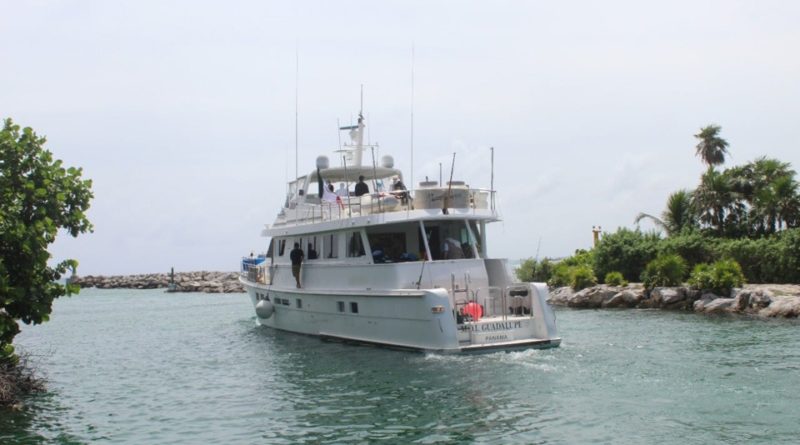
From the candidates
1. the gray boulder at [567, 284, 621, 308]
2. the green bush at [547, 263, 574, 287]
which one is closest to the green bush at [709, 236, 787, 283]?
the gray boulder at [567, 284, 621, 308]

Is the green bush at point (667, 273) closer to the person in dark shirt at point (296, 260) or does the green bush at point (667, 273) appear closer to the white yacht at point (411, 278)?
the white yacht at point (411, 278)

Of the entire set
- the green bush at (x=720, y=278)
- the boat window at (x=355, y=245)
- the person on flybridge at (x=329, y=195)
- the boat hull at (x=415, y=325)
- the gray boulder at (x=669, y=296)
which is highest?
the person on flybridge at (x=329, y=195)

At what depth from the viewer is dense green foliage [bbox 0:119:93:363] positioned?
13.7m

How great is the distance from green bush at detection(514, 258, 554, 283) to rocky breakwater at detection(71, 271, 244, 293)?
92.9ft

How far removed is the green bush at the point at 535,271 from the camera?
43.6 metres

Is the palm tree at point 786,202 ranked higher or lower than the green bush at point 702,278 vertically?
higher

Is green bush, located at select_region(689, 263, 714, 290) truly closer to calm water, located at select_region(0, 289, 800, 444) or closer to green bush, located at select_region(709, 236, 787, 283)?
green bush, located at select_region(709, 236, 787, 283)

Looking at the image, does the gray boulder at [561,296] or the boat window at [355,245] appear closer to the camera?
the boat window at [355,245]

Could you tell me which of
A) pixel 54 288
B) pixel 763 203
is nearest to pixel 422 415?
pixel 54 288

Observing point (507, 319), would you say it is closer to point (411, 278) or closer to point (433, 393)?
point (411, 278)

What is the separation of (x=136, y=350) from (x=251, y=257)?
9.25 metres

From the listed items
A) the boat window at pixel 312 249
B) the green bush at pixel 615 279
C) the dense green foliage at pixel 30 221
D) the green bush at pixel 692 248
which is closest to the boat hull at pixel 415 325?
the boat window at pixel 312 249

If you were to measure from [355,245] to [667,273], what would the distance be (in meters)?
17.9

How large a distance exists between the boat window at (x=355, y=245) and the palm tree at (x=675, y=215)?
25295 mm
